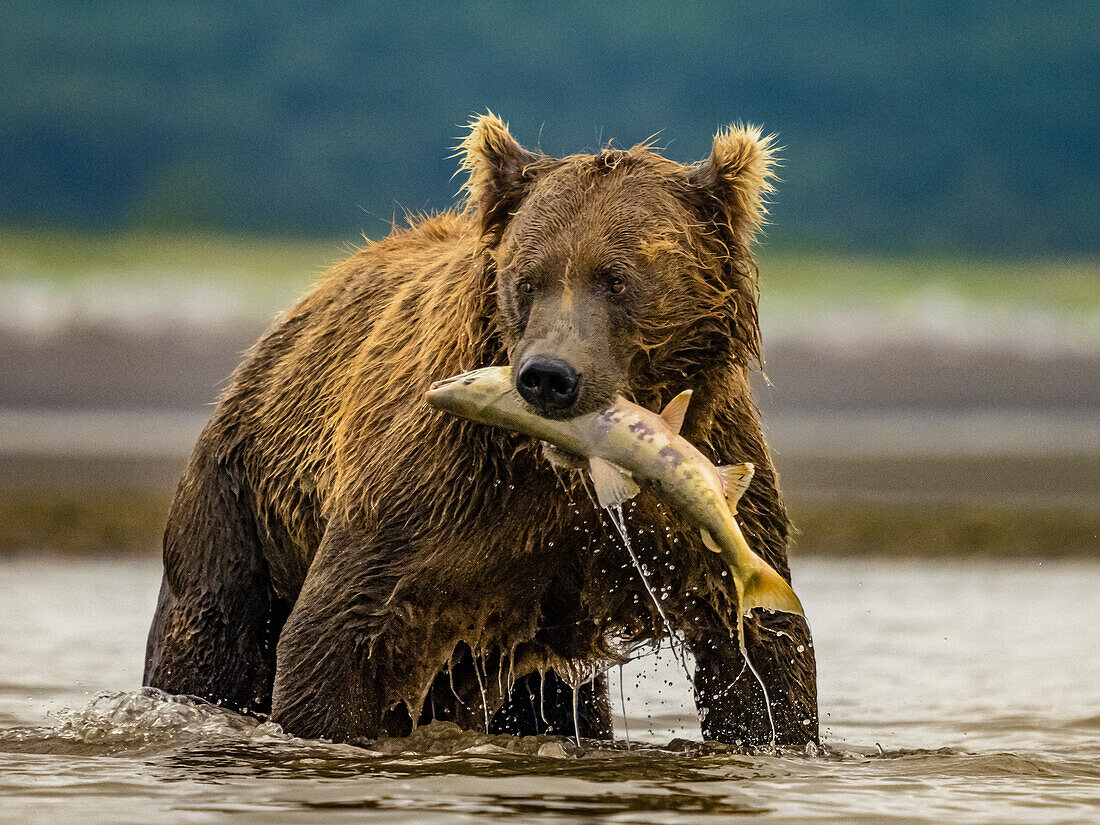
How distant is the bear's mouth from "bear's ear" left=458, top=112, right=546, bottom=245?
2.58 ft

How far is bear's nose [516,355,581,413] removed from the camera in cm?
542

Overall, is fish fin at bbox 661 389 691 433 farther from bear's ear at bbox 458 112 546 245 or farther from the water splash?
bear's ear at bbox 458 112 546 245

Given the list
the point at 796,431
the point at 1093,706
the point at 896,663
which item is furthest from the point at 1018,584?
the point at 796,431

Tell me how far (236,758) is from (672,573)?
1571 mm

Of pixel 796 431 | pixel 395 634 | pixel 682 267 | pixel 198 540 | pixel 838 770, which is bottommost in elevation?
pixel 838 770

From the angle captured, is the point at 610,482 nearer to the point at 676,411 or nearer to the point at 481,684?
the point at 676,411

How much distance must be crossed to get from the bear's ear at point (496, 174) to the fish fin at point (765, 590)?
1336 millimetres

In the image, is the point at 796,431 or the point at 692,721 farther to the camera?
the point at 796,431

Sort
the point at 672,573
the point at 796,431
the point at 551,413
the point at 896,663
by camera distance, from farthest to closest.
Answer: the point at 796,431
the point at 896,663
the point at 672,573
the point at 551,413

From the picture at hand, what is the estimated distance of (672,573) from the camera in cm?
610

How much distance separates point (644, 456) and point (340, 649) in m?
1.32

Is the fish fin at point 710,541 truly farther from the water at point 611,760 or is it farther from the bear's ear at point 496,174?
the bear's ear at point 496,174

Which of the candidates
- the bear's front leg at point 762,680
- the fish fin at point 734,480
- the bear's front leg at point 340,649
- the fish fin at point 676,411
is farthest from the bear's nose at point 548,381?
the bear's front leg at point 762,680

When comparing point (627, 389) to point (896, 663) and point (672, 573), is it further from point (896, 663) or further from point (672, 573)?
point (896, 663)
